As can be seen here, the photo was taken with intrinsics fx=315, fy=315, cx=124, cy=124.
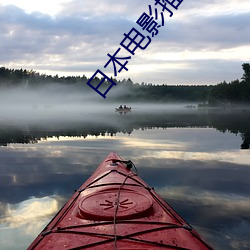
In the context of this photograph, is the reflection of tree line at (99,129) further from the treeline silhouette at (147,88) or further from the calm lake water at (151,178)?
the treeline silhouette at (147,88)

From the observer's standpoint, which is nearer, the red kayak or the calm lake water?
the red kayak

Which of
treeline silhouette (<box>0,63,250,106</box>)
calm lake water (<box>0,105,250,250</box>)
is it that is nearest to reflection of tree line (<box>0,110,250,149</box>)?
calm lake water (<box>0,105,250,250</box>)

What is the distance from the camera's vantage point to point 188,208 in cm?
794

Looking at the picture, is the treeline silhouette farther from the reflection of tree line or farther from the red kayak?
the red kayak

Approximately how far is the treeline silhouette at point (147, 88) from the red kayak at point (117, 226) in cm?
10066

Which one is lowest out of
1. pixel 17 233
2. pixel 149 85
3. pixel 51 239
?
pixel 17 233

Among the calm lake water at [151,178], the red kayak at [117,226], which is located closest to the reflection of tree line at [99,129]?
the calm lake water at [151,178]

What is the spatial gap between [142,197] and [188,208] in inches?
Answer: 101

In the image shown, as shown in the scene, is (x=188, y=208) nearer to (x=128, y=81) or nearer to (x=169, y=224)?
(x=169, y=224)

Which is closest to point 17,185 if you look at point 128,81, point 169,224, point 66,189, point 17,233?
point 66,189

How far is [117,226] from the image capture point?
467 centimetres

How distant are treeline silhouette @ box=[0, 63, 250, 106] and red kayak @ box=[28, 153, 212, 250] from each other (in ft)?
330

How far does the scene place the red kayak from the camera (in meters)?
4.22

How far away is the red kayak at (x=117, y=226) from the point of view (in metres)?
4.22
